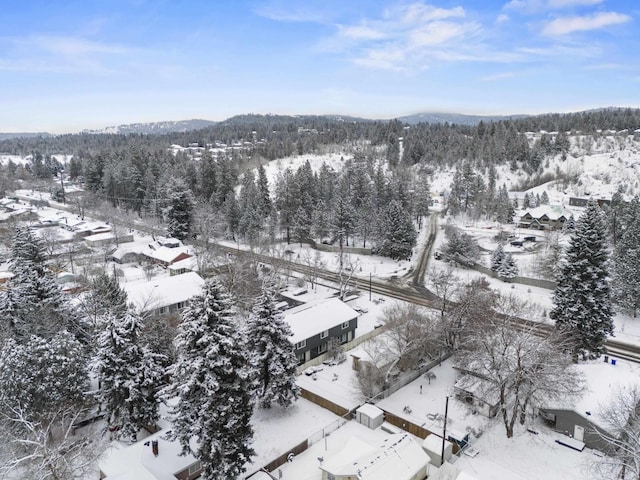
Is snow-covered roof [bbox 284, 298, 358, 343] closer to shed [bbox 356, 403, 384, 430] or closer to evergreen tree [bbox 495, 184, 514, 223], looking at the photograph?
shed [bbox 356, 403, 384, 430]

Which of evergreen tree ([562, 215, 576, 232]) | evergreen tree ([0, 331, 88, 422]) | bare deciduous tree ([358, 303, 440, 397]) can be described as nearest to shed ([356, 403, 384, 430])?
bare deciduous tree ([358, 303, 440, 397])

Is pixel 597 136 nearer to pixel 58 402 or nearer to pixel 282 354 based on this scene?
pixel 282 354

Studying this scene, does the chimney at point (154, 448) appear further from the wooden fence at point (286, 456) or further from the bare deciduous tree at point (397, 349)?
the bare deciduous tree at point (397, 349)

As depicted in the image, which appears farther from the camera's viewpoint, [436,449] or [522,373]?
[522,373]

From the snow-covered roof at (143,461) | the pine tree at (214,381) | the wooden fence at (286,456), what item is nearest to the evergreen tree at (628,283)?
the wooden fence at (286,456)

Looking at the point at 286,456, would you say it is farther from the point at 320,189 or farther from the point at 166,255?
the point at 320,189

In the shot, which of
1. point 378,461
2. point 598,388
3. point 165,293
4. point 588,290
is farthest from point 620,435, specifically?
point 165,293

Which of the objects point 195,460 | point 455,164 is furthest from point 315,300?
point 455,164
